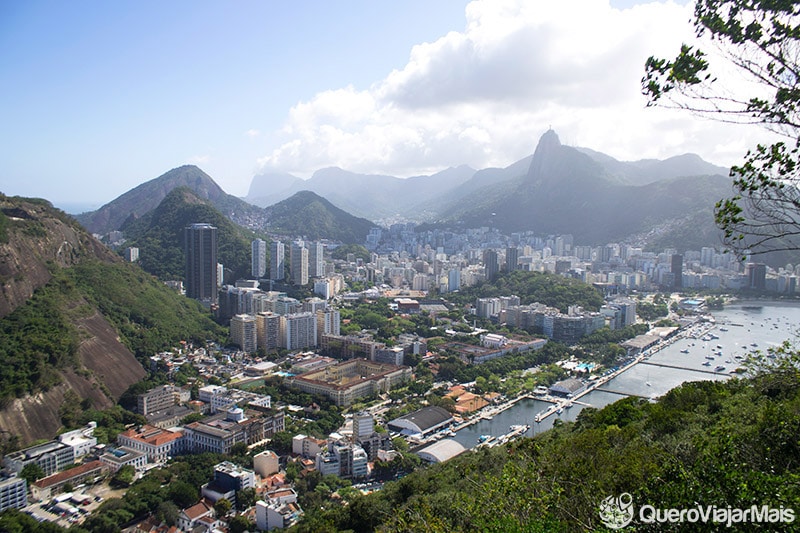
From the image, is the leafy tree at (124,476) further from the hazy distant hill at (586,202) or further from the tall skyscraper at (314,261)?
the hazy distant hill at (586,202)

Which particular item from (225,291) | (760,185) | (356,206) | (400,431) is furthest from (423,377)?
(356,206)

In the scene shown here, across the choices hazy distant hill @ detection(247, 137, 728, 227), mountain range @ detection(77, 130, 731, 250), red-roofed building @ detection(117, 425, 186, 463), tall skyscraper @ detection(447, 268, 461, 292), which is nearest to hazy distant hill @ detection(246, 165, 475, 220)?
hazy distant hill @ detection(247, 137, 728, 227)

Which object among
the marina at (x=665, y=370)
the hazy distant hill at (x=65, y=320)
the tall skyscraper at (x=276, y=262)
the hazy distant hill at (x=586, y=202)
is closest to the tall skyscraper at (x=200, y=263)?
the hazy distant hill at (x=65, y=320)

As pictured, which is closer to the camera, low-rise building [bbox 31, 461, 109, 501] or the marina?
low-rise building [bbox 31, 461, 109, 501]

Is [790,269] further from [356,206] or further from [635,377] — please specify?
[356,206]

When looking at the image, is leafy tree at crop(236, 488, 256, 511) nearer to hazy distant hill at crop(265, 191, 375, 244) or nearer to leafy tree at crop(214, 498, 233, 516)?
leafy tree at crop(214, 498, 233, 516)

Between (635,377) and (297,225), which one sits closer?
(635,377)

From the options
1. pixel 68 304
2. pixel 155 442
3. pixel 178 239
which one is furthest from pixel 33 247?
pixel 178 239
